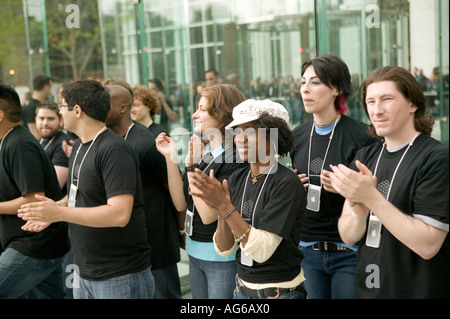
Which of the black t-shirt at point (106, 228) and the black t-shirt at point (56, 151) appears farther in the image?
the black t-shirt at point (56, 151)

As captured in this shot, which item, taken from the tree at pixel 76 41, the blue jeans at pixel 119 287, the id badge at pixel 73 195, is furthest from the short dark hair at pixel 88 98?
the tree at pixel 76 41

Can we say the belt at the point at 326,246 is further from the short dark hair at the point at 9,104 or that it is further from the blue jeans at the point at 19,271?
the short dark hair at the point at 9,104

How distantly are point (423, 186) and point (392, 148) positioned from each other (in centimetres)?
23

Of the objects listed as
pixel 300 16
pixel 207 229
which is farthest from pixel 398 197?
pixel 300 16

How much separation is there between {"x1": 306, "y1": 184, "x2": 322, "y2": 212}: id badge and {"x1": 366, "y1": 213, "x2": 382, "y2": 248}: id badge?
1.92ft

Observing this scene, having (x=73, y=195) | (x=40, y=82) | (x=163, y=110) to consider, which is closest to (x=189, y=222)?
(x=73, y=195)

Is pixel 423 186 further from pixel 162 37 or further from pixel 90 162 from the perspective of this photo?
pixel 162 37

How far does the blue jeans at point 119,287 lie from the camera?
8.68ft

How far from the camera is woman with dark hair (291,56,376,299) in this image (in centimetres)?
260

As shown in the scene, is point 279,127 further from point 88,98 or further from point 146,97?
point 146,97

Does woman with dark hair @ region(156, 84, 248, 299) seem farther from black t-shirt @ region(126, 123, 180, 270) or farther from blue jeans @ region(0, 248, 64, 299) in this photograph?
blue jeans @ region(0, 248, 64, 299)

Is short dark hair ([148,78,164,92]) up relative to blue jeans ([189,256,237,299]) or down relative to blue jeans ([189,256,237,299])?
up

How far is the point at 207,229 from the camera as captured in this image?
2.79 m

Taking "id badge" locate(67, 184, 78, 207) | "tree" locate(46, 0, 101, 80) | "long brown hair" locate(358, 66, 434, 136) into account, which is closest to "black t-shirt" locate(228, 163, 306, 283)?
"long brown hair" locate(358, 66, 434, 136)
